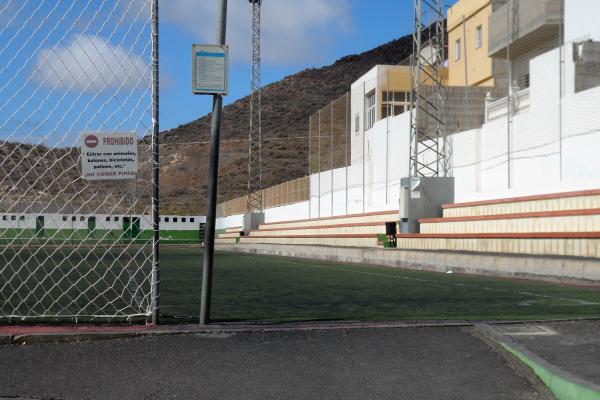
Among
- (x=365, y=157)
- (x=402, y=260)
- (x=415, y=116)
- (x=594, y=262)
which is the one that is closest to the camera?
(x=594, y=262)

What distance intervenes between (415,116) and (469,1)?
14697 millimetres

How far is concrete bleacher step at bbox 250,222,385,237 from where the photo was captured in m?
26.2

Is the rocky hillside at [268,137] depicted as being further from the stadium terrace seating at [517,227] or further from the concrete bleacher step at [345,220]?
the stadium terrace seating at [517,227]

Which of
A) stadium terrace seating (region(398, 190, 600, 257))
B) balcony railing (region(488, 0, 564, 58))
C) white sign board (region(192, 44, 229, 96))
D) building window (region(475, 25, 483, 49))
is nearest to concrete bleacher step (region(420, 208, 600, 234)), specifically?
stadium terrace seating (region(398, 190, 600, 257))

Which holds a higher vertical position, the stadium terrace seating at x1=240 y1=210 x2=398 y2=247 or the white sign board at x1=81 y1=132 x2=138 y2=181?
the white sign board at x1=81 y1=132 x2=138 y2=181

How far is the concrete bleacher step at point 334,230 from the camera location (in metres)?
26.2

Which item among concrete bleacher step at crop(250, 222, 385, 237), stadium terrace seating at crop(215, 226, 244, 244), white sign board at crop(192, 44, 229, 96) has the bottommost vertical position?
stadium terrace seating at crop(215, 226, 244, 244)

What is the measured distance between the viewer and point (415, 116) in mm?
24844

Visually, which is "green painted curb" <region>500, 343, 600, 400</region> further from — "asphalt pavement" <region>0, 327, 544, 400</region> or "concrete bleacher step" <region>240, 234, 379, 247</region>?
"concrete bleacher step" <region>240, 234, 379, 247</region>

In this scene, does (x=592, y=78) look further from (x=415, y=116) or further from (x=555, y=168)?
(x=415, y=116)

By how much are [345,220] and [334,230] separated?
2.94 ft

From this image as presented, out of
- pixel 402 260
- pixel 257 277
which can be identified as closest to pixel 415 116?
pixel 402 260

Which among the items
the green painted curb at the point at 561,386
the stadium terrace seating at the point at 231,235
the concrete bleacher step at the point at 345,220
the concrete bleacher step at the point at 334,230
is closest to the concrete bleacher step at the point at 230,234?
the stadium terrace seating at the point at 231,235

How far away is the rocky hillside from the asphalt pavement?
262ft
